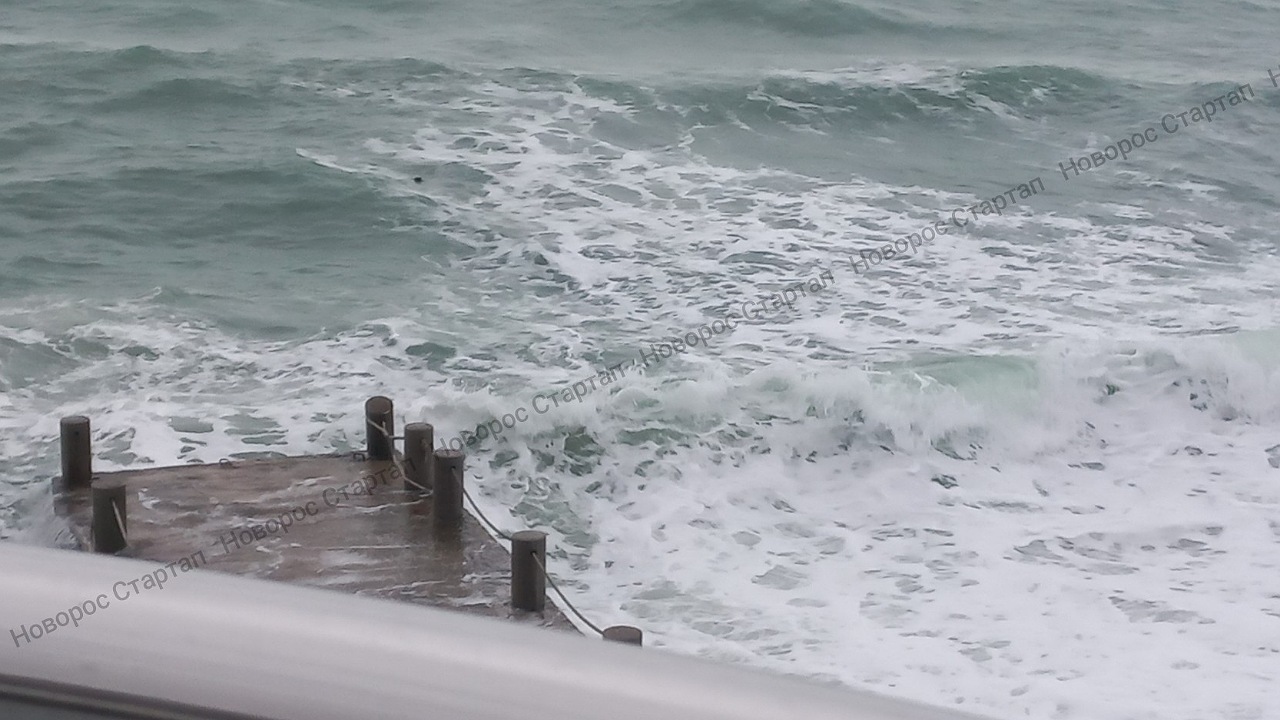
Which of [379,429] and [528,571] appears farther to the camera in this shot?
[379,429]

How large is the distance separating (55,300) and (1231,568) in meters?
9.11

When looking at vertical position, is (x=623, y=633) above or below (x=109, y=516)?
above

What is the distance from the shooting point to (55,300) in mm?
12148

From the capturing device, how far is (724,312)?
12.7 m

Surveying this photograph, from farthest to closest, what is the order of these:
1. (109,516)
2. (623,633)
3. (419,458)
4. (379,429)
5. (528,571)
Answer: (379,429) < (419,458) < (109,516) < (528,571) < (623,633)

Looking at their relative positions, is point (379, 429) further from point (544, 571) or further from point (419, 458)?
point (544, 571)

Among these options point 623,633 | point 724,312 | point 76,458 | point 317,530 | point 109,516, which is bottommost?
point 724,312

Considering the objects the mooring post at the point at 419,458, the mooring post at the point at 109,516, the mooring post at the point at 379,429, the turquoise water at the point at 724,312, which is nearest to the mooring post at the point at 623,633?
the turquoise water at the point at 724,312

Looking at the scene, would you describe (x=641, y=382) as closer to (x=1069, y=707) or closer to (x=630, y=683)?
(x=1069, y=707)

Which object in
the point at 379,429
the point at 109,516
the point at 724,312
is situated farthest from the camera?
the point at 724,312

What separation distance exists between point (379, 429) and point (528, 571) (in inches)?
80.8

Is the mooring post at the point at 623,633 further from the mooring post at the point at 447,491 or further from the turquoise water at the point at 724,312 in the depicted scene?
the turquoise water at the point at 724,312

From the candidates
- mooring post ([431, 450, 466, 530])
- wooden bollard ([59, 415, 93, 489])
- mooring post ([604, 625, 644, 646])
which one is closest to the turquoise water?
wooden bollard ([59, 415, 93, 489])

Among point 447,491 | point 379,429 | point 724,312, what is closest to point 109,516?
point 447,491
